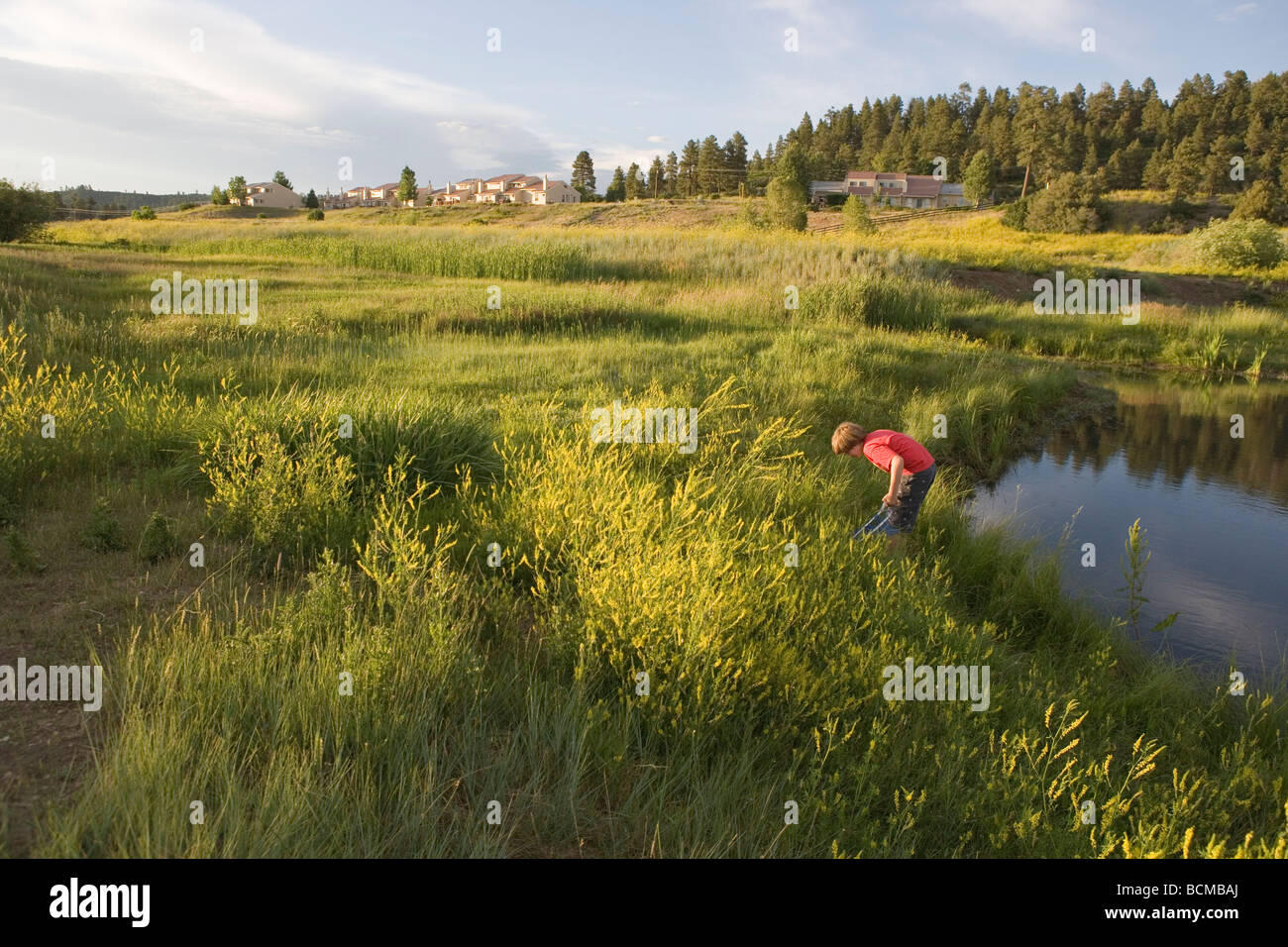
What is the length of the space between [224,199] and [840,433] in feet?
308

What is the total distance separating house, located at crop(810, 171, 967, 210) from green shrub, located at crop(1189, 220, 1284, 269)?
162ft

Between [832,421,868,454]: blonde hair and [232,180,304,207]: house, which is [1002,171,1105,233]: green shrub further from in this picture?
[232,180,304,207]: house

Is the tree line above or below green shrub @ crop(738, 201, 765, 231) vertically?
above

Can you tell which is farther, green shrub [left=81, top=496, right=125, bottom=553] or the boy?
the boy

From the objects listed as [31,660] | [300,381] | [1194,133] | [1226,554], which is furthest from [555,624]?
[1194,133]

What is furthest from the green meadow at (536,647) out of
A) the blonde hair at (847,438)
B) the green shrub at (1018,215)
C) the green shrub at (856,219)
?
the green shrub at (1018,215)

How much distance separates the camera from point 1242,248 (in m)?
32.7

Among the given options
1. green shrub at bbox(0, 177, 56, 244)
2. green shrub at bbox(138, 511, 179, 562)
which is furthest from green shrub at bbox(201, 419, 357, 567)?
green shrub at bbox(0, 177, 56, 244)

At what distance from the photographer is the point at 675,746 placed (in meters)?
3.56

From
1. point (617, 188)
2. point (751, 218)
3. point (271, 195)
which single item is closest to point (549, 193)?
point (617, 188)

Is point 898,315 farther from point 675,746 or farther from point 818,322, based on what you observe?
point 675,746

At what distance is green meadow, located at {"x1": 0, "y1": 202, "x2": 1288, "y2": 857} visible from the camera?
9.84ft

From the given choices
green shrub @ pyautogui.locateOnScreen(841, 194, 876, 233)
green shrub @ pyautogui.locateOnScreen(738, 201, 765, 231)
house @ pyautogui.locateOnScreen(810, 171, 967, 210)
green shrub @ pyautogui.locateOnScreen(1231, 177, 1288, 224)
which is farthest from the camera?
house @ pyautogui.locateOnScreen(810, 171, 967, 210)
